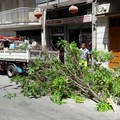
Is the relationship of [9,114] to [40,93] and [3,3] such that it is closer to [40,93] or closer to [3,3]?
[40,93]

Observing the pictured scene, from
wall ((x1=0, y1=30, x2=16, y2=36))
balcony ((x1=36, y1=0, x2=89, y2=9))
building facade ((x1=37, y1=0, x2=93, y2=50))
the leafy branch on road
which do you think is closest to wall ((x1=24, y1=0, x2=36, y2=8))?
wall ((x1=0, y1=30, x2=16, y2=36))

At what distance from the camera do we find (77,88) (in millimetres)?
10828

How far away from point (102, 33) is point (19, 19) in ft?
37.4

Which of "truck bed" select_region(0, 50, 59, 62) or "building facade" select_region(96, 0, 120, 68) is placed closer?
"truck bed" select_region(0, 50, 59, 62)

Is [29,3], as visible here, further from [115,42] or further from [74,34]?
[115,42]

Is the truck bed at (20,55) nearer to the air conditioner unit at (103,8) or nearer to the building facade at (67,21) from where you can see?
the air conditioner unit at (103,8)

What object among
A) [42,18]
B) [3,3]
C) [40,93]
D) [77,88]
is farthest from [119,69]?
[3,3]

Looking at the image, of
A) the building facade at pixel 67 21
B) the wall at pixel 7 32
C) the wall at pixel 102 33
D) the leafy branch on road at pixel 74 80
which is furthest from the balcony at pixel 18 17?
the leafy branch on road at pixel 74 80

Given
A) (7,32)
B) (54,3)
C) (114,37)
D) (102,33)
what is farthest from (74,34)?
(7,32)

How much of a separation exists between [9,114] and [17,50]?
8.69m

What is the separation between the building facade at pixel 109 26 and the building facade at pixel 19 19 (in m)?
8.09

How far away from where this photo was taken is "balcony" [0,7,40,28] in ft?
91.4

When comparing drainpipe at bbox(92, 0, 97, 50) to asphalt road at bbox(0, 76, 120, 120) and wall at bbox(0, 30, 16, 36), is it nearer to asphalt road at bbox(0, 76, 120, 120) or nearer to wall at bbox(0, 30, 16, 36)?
asphalt road at bbox(0, 76, 120, 120)

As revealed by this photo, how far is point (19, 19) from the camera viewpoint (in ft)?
95.4
